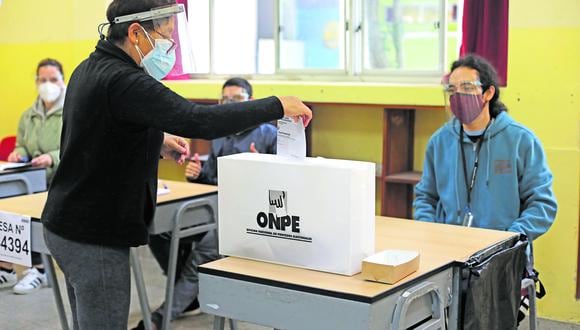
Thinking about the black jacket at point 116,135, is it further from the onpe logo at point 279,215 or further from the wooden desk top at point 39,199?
the wooden desk top at point 39,199

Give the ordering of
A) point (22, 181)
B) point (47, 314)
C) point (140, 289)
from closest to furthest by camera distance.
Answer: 1. point (140, 289)
2. point (47, 314)
3. point (22, 181)

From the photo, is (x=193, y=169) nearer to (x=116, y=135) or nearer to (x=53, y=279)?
(x=53, y=279)

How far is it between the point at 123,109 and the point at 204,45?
3.67 meters

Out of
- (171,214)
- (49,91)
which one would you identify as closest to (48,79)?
(49,91)

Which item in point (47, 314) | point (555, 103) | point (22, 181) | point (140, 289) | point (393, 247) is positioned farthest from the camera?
point (22, 181)

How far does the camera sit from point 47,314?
Answer: 405cm

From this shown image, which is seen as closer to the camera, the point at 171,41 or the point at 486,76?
the point at 171,41

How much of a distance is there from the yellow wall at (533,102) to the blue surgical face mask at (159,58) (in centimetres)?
224

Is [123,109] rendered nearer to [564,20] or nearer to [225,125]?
[225,125]

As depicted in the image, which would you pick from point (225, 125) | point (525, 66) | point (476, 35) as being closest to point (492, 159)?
point (525, 66)

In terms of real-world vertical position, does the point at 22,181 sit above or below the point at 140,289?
above

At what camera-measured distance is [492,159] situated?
3.04 metres

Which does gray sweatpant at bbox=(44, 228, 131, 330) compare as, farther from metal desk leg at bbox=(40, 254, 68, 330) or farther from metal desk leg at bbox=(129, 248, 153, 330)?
metal desk leg at bbox=(129, 248, 153, 330)

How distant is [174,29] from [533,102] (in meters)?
2.27
